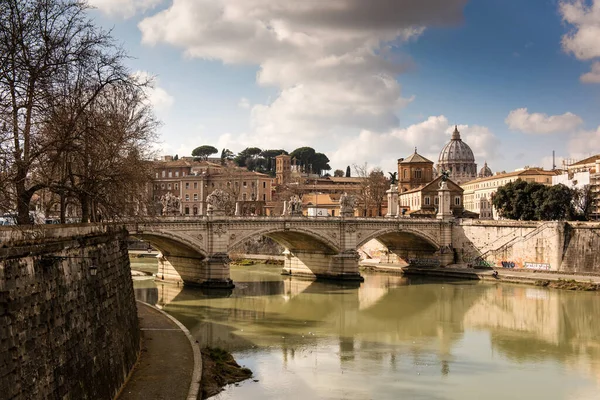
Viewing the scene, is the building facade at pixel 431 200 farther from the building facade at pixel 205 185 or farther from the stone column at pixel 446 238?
the building facade at pixel 205 185

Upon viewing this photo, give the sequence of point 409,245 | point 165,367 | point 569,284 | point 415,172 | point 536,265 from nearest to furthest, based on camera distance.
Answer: point 165,367, point 569,284, point 536,265, point 409,245, point 415,172

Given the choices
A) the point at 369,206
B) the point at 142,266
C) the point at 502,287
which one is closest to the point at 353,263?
the point at 502,287

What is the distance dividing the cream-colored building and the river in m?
43.0

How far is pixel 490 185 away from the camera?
9056 centimetres

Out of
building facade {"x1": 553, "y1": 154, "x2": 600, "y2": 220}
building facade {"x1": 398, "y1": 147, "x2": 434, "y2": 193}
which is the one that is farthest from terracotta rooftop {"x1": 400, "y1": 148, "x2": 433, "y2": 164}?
building facade {"x1": 553, "y1": 154, "x2": 600, "y2": 220}

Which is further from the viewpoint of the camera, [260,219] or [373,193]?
[373,193]

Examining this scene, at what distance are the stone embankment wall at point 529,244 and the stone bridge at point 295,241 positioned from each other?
5.22 ft

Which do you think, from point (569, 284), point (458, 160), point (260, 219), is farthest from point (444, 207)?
point (458, 160)

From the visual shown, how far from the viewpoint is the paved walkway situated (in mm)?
12508

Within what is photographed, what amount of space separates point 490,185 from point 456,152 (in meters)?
35.8

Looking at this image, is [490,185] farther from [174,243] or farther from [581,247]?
[174,243]

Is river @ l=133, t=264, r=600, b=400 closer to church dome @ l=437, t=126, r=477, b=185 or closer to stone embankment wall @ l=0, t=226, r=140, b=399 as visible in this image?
stone embankment wall @ l=0, t=226, r=140, b=399

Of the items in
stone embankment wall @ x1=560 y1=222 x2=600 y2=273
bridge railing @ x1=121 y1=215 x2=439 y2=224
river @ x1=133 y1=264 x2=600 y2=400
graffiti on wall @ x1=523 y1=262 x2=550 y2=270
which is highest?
bridge railing @ x1=121 y1=215 x2=439 y2=224

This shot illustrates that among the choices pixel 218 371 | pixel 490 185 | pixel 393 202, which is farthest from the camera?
pixel 490 185
